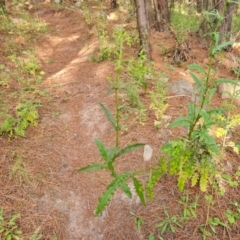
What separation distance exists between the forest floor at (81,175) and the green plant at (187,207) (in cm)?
4

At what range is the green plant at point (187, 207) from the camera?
8.27ft

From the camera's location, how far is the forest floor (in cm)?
255

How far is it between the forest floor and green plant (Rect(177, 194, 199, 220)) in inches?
1.8

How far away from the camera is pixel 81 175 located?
313 cm

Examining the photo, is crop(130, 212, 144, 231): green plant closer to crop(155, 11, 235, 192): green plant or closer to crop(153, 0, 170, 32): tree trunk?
crop(155, 11, 235, 192): green plant

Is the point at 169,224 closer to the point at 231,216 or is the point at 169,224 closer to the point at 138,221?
the point at 138,221

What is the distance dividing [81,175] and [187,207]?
1342 mm

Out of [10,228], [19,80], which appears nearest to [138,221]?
[10,228]

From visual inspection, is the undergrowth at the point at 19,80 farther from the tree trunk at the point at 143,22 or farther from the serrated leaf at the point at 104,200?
the tree trunk at the point at 143,22

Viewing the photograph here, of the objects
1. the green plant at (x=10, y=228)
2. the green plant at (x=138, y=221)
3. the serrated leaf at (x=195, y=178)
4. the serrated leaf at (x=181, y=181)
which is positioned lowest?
the green plant at (x=138, y=221)

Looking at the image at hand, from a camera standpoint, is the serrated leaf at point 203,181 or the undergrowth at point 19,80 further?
the undergrowth at point 19,80

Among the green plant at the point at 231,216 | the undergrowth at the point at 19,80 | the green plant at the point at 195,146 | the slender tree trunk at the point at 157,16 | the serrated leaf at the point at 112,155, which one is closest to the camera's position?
the serrated leaf at the point at 112,155

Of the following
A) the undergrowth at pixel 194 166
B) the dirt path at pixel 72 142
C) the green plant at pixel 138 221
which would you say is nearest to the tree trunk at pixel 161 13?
the dirt path at pixel 72 142

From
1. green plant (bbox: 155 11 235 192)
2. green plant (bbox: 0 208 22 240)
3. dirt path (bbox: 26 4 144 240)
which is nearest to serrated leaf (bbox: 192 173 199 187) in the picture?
green plant (bbox: 155 11 235 192)
